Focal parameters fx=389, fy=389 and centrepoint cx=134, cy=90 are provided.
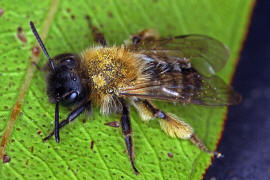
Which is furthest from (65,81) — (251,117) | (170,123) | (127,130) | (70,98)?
(251,117)

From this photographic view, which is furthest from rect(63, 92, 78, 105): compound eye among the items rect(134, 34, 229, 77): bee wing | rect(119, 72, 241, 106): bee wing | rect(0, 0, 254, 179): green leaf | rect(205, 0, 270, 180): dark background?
rect(205, 0, 270, 180): dark background

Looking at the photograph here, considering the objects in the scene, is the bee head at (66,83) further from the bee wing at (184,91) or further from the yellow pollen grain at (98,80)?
the bee wing at (184,91)

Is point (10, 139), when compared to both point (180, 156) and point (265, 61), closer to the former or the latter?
point (180, 156)

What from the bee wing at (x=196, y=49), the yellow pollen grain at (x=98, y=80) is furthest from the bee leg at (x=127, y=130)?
the bee wing at (x=196, y=49)

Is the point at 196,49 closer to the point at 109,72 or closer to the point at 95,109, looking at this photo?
the point at 109,72

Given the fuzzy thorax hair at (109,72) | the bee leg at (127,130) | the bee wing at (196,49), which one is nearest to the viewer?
the bee leg at (127,130)

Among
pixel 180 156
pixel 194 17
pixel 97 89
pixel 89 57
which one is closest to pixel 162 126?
pixel 180 156
